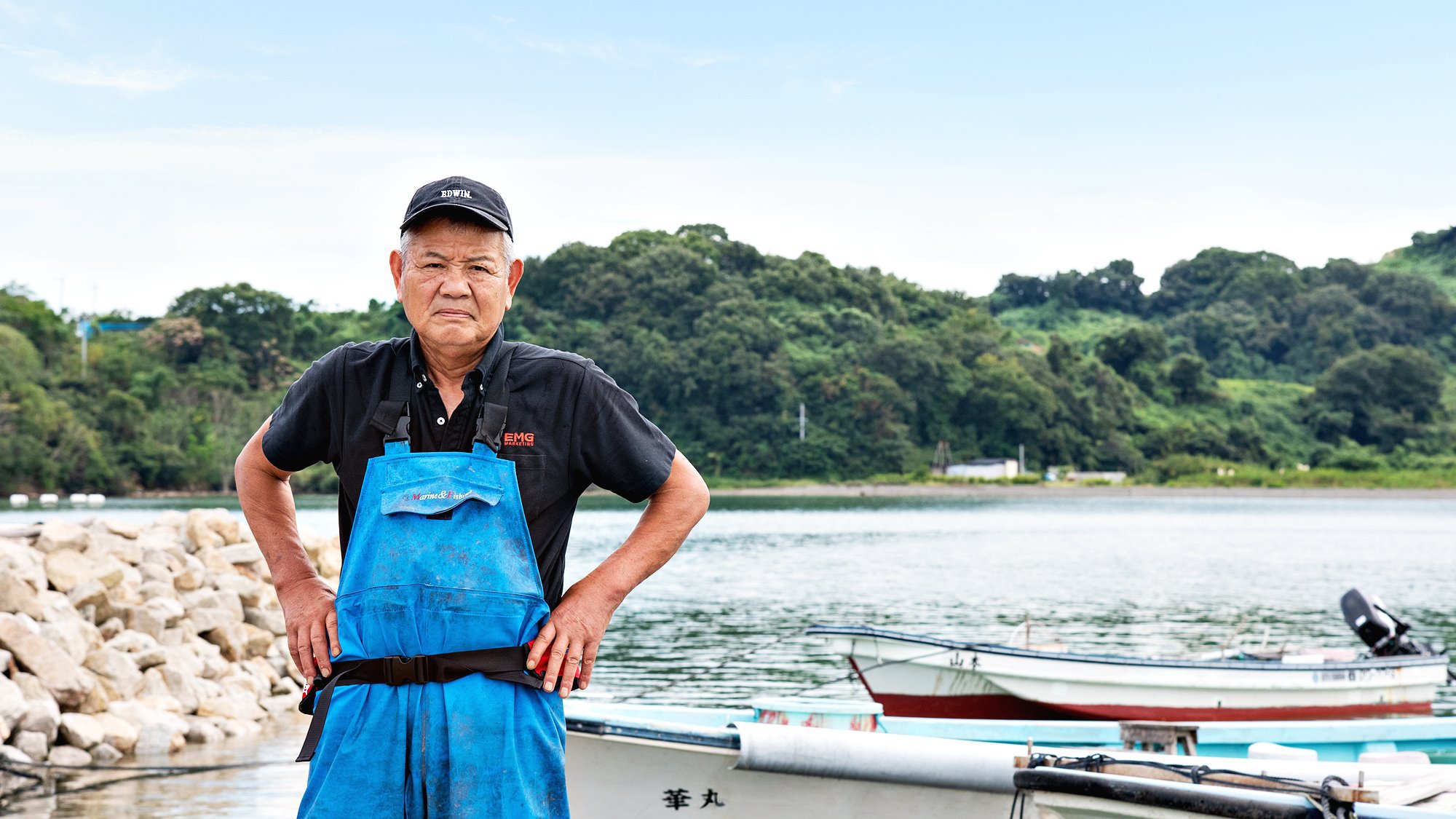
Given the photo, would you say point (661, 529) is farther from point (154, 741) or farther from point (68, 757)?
point (154, 741)

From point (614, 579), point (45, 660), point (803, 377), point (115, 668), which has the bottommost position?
point (115, 668)

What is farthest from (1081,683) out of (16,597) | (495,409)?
(495,409)

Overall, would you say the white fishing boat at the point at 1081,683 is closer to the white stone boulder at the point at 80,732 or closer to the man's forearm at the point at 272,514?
the white stone boulder at the point at 80,732

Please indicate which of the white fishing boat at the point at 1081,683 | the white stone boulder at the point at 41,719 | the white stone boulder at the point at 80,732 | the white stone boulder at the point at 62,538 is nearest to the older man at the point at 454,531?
the white stone boulder at the point at 41,719

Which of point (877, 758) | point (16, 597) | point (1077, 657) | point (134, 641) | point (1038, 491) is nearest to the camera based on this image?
point (877, 758)

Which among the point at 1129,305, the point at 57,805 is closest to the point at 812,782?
the point at 57,805

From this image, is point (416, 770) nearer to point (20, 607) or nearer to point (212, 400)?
point (20, 607)

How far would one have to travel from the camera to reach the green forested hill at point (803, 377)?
3580 inches

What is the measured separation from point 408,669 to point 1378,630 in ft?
42.8

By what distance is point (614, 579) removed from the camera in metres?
2.73

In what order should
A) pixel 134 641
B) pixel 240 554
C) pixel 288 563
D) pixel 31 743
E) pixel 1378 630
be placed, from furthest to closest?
pixel 240 554, pixel 1378 630, pixel 134 641, pixel 31 743, pixel 288 563

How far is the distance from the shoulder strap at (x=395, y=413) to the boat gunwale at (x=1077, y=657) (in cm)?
937

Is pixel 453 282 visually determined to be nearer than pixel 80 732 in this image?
Yes

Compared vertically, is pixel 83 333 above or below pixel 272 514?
above
